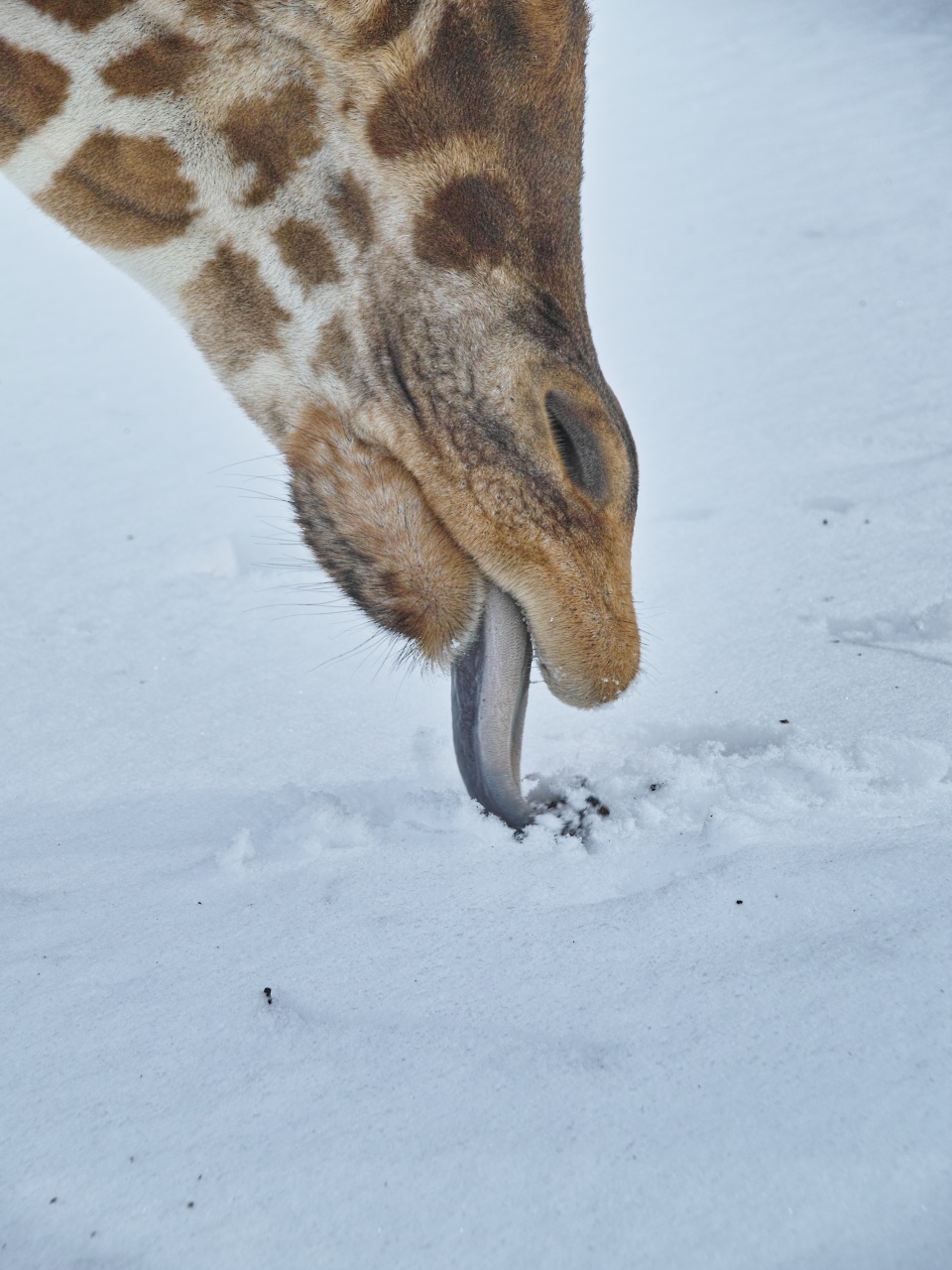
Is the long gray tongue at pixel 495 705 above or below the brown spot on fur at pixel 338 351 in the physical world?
below

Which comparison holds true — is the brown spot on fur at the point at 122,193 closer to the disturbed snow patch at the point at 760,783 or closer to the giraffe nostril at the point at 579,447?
the giraffe nostril at the point at 579,447

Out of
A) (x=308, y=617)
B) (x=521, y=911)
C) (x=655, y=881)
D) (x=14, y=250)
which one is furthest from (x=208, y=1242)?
(x=14, y=250)

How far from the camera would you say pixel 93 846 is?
1646 millimetres

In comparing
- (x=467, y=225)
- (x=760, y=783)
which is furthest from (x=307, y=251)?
(x=760, y=783)

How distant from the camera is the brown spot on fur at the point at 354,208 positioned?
1.32 m

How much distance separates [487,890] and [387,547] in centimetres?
48

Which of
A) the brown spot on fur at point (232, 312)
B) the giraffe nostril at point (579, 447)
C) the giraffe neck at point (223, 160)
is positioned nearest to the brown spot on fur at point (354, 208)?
the giraffe neck at point (223, 160)

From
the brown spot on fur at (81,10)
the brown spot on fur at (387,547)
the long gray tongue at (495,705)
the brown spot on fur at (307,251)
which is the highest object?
the brown spot on fur at (81,10)

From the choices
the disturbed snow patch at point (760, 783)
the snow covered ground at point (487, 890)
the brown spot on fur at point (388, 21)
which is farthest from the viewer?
the disturbed snow patch at point (760, 783)

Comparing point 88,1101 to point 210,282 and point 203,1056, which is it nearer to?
point 203,1056

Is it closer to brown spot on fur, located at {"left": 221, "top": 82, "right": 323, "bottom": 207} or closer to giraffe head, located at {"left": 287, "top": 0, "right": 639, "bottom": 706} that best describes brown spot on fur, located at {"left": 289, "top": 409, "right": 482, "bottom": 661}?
giraffe head, located at {"left": 287, "top": 0, "right": 639, "bottom": 706}

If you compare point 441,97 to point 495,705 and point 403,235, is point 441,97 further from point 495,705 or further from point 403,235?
point 495,705

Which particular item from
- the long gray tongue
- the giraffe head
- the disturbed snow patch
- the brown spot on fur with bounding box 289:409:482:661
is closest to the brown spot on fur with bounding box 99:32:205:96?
the giraffe head

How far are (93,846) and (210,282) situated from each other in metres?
0.82
